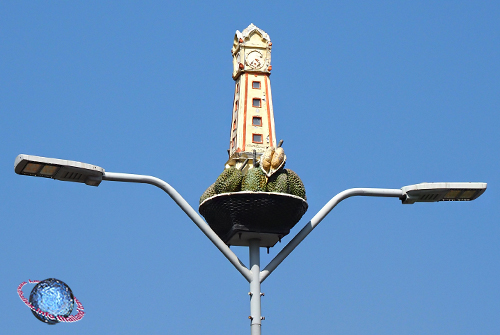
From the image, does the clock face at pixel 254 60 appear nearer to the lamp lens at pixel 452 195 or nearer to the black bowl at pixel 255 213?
the black bowl at pixel 255 213

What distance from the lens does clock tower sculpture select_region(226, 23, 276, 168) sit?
120ft

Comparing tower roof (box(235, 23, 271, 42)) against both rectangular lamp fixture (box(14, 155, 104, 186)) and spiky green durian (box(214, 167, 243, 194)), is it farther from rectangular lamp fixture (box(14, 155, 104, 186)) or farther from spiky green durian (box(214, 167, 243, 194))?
rectangular lamp fixture (box(14, 155, 104, 186))

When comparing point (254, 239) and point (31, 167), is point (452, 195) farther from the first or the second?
point (31, 167)

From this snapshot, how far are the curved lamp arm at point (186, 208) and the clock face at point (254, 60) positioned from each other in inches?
384

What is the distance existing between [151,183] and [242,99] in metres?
9.11

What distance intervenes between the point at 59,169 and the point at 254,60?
11.9m

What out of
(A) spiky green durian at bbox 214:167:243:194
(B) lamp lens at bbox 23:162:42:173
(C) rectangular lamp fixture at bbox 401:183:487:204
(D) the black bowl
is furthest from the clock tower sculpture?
(B) lamp lens at bbox 23:162:42:173

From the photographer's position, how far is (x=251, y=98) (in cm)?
3747

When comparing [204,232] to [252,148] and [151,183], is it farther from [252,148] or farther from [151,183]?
[252,148]

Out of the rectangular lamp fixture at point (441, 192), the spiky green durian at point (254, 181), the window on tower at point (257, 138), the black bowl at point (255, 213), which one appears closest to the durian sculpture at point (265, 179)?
the spiky green durian at point (254, 181)

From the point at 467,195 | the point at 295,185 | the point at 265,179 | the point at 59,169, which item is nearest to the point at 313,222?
the point at 295,185

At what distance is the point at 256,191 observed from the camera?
31797mm

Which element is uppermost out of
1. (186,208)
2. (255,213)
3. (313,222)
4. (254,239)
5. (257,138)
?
(257,138)

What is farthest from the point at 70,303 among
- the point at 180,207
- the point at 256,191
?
the point at 256,191
